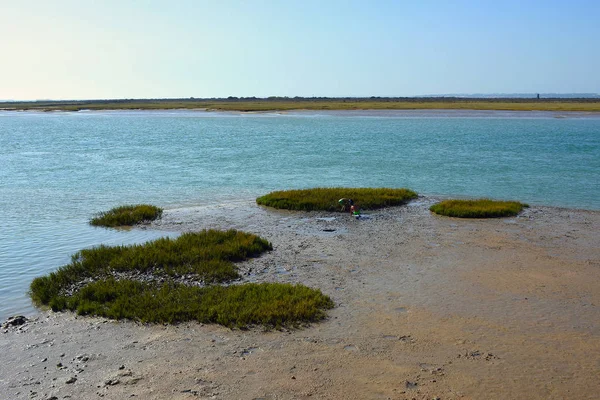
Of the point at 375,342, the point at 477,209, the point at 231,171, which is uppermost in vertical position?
the point at 477,209

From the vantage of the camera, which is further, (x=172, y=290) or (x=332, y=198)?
(x=332, y=198)

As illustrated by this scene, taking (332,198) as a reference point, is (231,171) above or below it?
below

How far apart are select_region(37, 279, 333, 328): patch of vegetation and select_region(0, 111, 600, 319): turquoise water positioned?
1502 millimetres

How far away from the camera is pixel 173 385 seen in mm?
8141

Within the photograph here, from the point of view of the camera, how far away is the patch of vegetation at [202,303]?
10.5 metres

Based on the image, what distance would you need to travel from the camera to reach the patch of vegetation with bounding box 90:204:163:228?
64.9 ft

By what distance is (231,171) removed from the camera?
3509cm

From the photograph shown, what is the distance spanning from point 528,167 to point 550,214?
15.3 meters

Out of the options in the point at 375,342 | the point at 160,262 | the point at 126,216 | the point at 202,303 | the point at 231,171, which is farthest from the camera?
the point at 231,171

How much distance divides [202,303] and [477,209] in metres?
12.9

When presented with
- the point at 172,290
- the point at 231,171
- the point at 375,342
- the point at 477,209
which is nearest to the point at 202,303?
the point at 172,290

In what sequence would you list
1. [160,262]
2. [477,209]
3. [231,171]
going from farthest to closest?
1. [231,171]
2. [477,209]
3. [160,262]

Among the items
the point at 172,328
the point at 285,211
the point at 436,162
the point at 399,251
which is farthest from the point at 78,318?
the point at 436,162

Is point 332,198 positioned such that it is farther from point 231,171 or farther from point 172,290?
point 231,171
